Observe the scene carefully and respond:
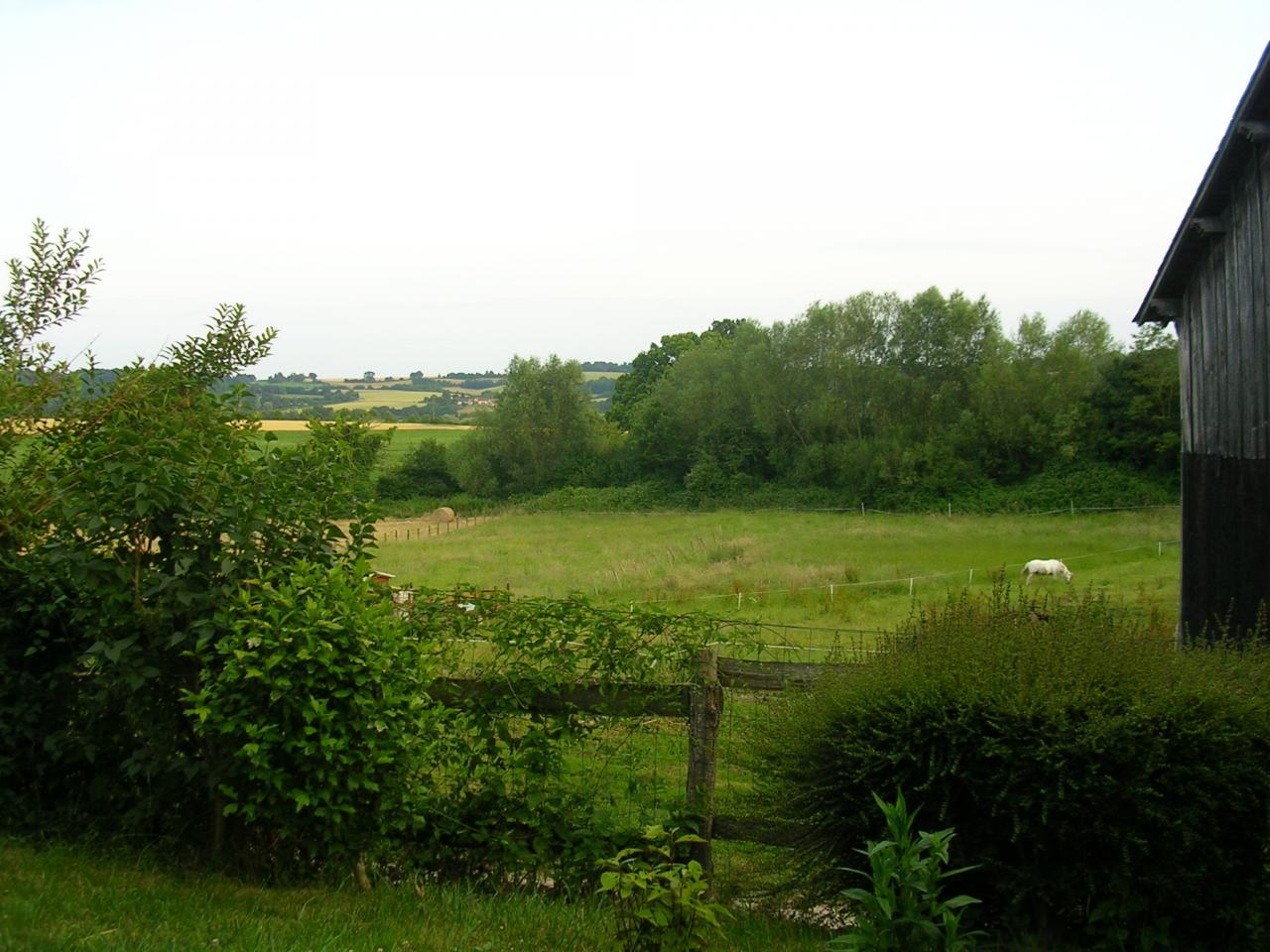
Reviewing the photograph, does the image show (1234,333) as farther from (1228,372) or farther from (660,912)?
(660,912)

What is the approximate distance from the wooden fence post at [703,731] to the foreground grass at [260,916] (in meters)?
0.71

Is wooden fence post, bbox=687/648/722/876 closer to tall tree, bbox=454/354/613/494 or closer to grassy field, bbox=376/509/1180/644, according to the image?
grassy field, bbox=376/509/1180/644

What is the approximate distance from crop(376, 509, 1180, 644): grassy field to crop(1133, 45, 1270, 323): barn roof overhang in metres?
7.97

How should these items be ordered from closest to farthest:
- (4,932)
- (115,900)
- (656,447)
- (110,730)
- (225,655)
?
(4,932), (115,900), (225,655), (110,730), (656,447)

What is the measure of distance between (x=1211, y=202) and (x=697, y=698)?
7.58 metres

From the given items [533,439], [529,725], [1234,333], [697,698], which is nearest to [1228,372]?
[1234,333]

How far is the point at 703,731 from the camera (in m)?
6.25

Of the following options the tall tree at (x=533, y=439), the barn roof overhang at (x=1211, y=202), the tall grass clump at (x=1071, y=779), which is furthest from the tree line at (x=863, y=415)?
the tall grass clump at (x=1071, y=779)

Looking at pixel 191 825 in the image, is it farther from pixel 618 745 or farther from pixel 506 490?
pixel 506 490

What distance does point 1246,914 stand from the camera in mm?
5316

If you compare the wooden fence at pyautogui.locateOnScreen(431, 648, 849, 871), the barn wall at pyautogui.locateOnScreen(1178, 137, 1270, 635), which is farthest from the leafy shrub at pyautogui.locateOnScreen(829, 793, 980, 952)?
the barn wall at pyautogui.locateOnScreen(1178, 137, 1270, 635)

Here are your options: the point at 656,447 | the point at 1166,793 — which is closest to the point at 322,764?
the point at 1166,793

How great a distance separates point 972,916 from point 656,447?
7481 centimetres

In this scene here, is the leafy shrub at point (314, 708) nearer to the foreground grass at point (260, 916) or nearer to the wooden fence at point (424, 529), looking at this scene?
the foreground grass at point (260, 916)
